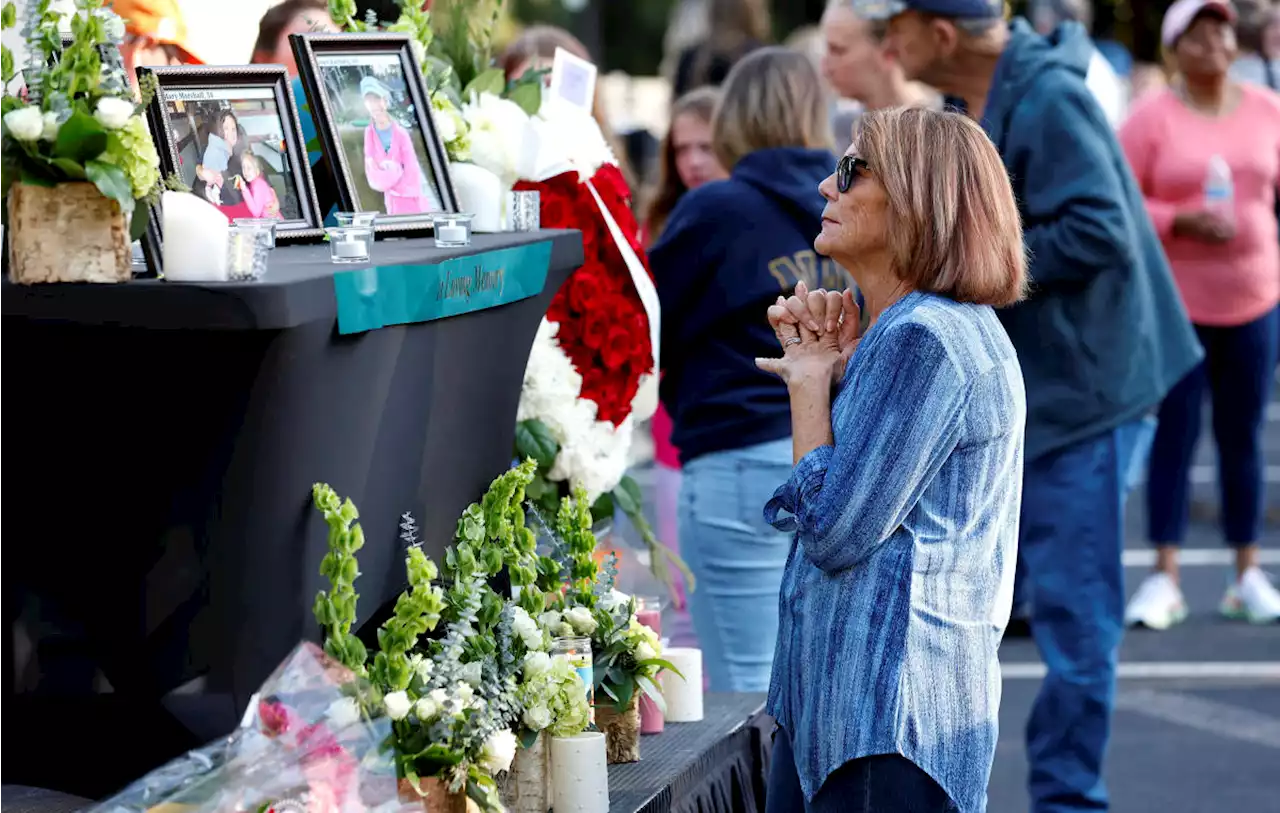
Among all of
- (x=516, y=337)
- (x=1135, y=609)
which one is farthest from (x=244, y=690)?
(x=1135, y=609)

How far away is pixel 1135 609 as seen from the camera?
682 cm

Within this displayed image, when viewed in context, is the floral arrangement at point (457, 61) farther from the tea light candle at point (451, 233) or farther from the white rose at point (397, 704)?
the white rose at point (397, 704)

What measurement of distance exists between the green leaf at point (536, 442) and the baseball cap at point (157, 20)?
2.82 ft

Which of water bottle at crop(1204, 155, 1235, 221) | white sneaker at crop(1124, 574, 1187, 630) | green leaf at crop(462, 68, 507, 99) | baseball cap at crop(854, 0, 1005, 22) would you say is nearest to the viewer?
green leaf at crop(462, 68, 507, 99)

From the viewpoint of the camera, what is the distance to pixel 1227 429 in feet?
22.6

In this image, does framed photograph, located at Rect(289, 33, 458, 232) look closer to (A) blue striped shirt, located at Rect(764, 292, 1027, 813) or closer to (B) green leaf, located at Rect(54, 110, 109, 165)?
(B) green leaf, located at Rect(54, 110, 109, 165)

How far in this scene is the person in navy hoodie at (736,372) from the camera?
4.03 m

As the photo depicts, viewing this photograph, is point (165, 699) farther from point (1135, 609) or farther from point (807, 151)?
point (1135, 609)

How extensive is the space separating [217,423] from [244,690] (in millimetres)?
336

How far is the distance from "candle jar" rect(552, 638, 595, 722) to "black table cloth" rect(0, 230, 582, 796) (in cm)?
41

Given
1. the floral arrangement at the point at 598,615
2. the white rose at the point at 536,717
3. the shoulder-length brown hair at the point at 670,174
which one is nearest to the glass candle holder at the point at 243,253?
the white rose at the point at 536,717

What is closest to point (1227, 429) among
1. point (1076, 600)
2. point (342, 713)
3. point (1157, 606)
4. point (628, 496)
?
point (1157, 606)

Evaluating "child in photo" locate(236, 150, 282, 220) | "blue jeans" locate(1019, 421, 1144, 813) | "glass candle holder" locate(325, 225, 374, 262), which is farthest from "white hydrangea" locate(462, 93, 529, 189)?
"blue jeans" locate(1019, 421, 1144, 813)

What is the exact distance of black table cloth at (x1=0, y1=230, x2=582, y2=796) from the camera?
2086mm
